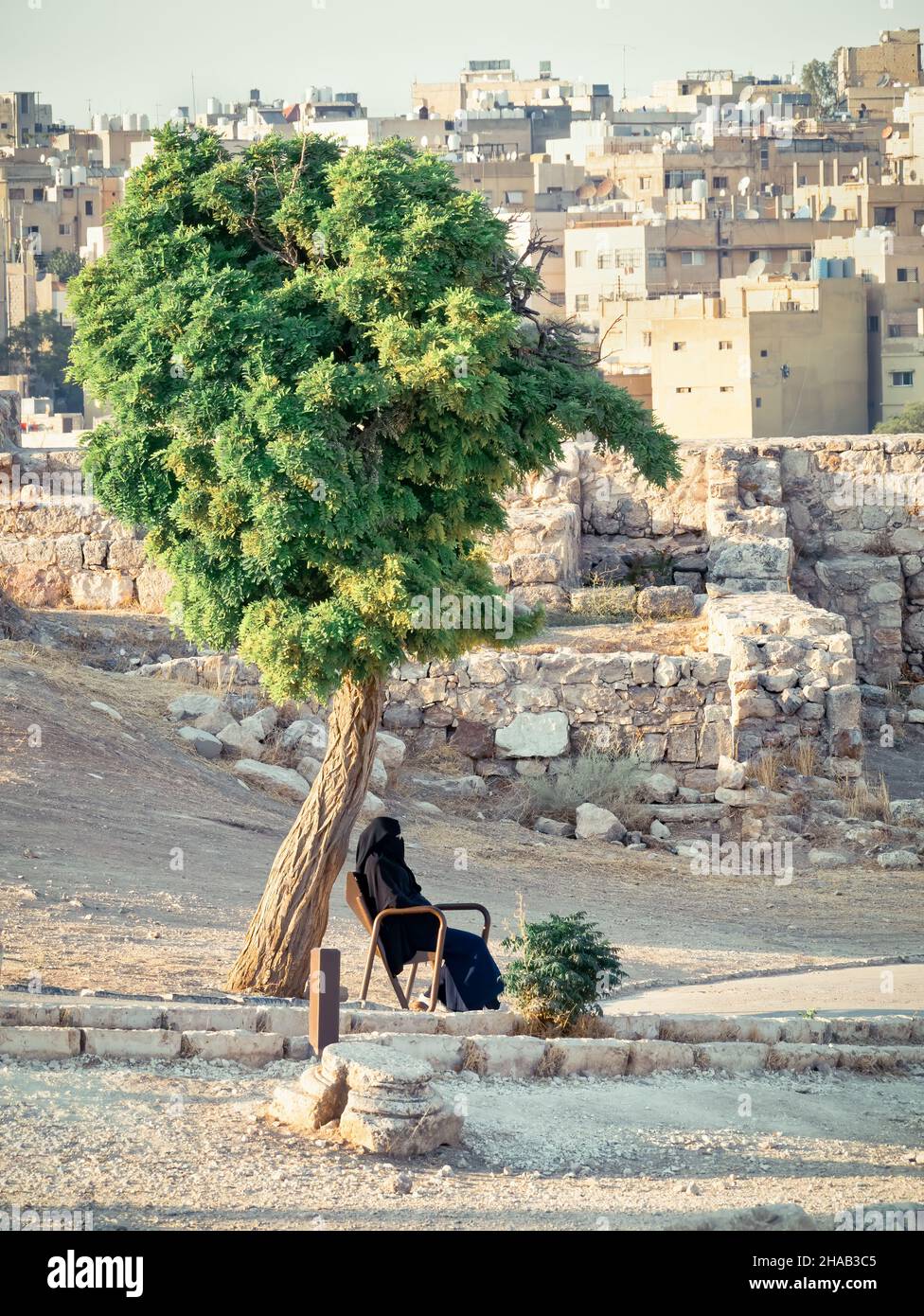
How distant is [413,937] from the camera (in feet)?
30.9

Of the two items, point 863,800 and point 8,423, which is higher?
point 8,423

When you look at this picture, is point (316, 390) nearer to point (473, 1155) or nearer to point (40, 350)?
point (473, 1155)

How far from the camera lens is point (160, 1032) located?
7.63 m

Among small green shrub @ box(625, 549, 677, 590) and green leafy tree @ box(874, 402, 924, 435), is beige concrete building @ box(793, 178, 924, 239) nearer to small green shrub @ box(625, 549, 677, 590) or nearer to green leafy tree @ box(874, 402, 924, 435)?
green leafy tree @ box(874, 402, 924, 435)

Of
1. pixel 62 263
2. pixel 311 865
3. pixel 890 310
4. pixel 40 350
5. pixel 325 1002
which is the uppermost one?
pixel 62 263

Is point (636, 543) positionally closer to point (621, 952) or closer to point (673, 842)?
point (673, 842)

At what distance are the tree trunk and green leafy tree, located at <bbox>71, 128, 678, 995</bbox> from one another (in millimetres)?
10

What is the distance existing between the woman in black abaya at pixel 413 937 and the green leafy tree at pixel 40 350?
6570cm

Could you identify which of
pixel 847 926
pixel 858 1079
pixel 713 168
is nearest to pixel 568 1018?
pixel 858 1079

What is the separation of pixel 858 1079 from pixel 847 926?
14.1 feet

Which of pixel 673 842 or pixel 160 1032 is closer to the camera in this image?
pixel 160 1032

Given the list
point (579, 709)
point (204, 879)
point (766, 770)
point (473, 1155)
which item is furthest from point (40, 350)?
point (473, 1155)

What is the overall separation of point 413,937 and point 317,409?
263 cm
